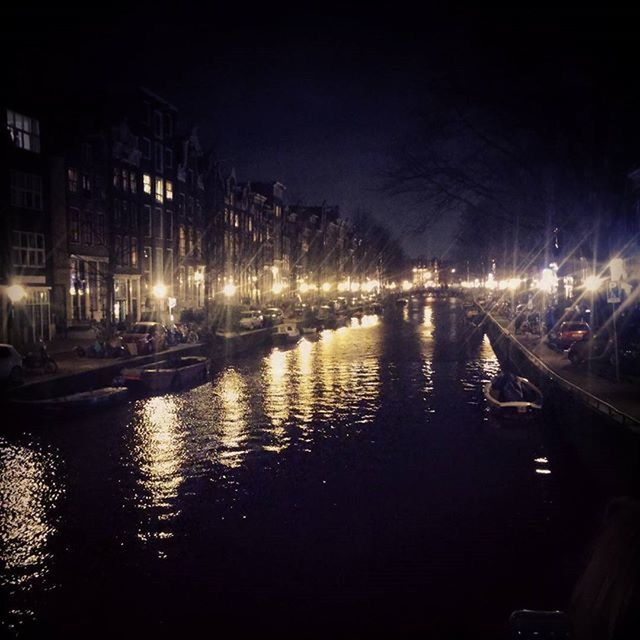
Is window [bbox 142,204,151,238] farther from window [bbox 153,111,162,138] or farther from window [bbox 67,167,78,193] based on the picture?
window [bbox 67,167,78,193]

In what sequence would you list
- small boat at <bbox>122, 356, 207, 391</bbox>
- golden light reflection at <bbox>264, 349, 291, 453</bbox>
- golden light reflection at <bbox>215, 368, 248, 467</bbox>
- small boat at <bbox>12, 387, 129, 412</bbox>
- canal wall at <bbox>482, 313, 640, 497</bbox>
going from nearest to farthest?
canal wall at <bbox>482, 313, 640, 497</bbox> → golden light reflection at <bbox>215, 368, 248, 467</bbox> → golden light reflection at <bbox>264, 349, 291, 453</bbox> → small boat at <bbox>12, 387, 129, 412</bbox> → small boat at <bbox>122, 356, 207, 391</bbox>

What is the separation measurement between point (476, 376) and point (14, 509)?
84.6 ft

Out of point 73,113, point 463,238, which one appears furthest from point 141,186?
point 463,238

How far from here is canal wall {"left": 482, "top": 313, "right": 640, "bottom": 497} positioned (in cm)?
1427

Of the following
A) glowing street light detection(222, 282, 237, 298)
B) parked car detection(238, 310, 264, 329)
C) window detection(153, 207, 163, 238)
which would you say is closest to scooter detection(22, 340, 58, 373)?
parked car detection(238, 310, 264, 329)

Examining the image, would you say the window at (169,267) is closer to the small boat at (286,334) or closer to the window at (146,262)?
the window at (146,262)

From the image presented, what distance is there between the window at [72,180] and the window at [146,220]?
41.8ft

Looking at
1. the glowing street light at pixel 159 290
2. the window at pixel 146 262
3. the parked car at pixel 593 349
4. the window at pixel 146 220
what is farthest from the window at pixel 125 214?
the parked car at pixel 593 349

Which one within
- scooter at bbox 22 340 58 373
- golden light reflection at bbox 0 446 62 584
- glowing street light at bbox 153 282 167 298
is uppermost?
glowing street light at bbox 153 282 167 298

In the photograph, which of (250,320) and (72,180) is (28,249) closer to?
(72,180)

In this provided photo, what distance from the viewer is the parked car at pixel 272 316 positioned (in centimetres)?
6662

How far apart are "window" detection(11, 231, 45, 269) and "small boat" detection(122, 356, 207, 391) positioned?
15202mm

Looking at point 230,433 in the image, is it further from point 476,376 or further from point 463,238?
point 463,238

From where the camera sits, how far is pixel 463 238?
11919 cm
